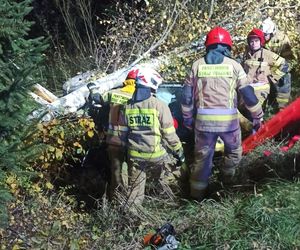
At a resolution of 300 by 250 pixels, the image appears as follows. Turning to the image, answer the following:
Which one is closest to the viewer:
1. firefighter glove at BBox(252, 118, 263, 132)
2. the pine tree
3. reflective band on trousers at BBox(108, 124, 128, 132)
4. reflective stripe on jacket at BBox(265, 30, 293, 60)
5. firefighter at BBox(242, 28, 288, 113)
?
the pine tree

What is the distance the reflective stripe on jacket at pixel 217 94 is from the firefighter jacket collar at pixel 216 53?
45 mm

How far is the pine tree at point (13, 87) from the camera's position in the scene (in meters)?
5.98

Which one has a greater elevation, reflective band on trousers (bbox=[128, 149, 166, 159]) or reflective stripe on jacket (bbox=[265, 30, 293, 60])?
reflective stripe on jacket (bbox=[265, 30, 293, 60])

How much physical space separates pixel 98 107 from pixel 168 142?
1296mm

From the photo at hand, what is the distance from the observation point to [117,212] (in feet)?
21.2

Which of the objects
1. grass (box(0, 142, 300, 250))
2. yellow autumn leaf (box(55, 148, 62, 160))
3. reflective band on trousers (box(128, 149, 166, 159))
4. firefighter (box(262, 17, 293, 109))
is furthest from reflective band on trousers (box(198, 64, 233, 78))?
firefighter (box(262, 17, 293, 109))

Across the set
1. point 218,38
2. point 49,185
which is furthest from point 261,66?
point 49,185

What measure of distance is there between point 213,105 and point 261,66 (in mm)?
2048

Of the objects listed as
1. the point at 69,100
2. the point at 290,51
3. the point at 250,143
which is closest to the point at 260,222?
the point at 250,143

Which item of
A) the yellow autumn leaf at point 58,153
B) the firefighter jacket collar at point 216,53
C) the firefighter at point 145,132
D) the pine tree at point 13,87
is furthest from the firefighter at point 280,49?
the pine tree at point 13,87

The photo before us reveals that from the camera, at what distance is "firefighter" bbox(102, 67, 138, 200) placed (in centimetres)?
689

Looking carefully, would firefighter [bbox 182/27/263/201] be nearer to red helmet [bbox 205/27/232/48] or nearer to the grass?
red helmet [bbox 205/27/232/48]

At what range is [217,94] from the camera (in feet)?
22.5

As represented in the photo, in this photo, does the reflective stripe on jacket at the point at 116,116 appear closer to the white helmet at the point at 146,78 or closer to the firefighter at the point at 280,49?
the white helmet at the point at 146,78
